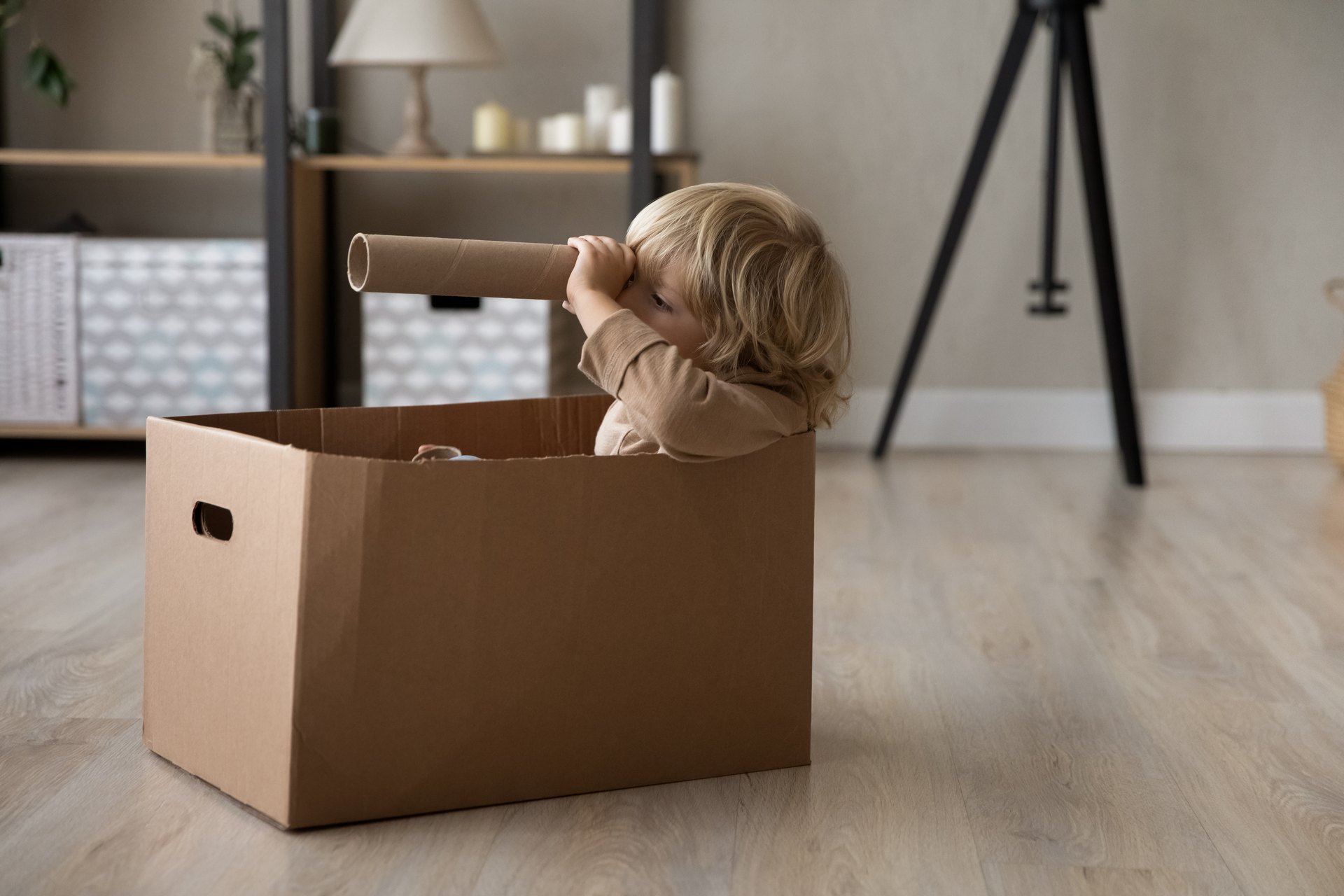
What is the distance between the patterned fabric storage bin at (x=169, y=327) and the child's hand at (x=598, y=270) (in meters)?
1.64

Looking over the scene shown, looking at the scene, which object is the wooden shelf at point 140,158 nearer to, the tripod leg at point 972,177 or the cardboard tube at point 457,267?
the tripod leg at point 972,177

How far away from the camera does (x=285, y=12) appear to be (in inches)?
98.1

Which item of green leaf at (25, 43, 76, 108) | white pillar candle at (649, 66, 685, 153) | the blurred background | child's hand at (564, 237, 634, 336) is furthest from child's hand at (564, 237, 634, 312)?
green leaf at (25, 43, 76, 108)

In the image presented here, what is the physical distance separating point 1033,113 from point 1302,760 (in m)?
2.03

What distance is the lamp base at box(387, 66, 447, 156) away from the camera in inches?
106

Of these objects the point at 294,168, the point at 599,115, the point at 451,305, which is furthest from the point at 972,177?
the point at 294,168

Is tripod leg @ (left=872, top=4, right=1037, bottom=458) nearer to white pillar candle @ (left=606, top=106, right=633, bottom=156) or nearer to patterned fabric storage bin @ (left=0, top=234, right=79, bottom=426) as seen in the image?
white pillar candle @ (left=606, top=106, right=633, bottom=156)

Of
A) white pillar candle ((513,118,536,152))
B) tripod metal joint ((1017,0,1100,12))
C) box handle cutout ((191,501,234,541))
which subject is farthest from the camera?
white pillar candle ((513,118,536,152))

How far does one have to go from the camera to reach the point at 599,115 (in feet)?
8.95

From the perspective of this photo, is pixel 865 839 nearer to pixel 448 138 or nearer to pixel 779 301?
pixel 779 301

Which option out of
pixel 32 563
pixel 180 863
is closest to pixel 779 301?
pixel 180 863

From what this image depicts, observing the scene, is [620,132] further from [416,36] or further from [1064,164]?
[1064,164]

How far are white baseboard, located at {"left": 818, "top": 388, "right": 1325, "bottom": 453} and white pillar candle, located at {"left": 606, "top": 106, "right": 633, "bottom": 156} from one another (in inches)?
30.2

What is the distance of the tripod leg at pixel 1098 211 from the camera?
2.42 meters
